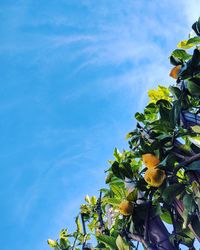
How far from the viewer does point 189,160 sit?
1.18 metres

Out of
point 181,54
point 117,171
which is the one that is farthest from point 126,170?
point 181,54

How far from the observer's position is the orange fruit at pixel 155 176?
1.28 m

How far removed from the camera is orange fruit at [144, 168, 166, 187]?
1283mm

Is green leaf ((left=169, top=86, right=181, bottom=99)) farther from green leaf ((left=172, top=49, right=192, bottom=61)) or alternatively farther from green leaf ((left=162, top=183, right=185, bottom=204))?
green leaf ((left=162, top=183, right=185, bottom=204))

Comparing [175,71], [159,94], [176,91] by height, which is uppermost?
[159,94]

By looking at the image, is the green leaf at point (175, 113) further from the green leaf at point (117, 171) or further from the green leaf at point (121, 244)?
the green leaf at point (121, 244)

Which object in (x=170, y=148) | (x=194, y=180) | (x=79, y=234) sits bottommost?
(x=194, y=180)

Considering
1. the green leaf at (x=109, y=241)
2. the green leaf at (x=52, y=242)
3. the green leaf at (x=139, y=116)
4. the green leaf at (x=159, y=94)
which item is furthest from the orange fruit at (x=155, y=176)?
the green leaf at (x=52, y=242)

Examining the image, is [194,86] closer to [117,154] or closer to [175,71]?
[175,71]

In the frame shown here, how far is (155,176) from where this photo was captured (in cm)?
129

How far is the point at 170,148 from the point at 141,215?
0.95ft

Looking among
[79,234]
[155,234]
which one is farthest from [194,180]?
[79,234]

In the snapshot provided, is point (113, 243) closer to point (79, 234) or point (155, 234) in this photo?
point (155, 234)

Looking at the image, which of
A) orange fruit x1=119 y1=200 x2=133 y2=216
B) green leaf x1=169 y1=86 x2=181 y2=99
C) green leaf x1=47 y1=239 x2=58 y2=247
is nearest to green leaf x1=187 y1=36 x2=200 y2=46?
green leaf x1=169 y1=86 x2=181 y2=99
